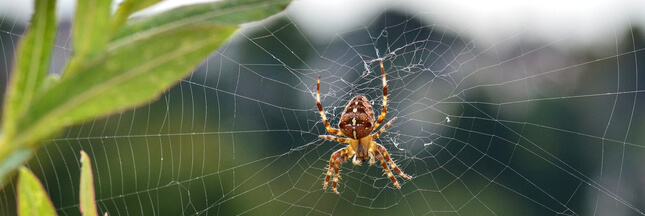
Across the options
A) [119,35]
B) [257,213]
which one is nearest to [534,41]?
[257,213]

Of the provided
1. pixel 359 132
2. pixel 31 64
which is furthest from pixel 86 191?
pixel 359 132

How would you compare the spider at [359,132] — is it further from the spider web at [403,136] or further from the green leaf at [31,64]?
the spider web at [403,136]

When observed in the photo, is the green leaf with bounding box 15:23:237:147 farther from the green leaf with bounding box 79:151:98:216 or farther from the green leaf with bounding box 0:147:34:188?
the green leaf with bounding box 79:151:98:216

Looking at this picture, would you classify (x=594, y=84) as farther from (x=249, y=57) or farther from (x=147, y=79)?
(x=147, y=79)

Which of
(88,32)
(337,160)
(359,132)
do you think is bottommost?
(337,160)

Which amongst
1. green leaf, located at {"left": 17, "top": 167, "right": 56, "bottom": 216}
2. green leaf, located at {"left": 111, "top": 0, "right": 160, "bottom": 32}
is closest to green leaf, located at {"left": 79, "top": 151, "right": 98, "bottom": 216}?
green leaf, located at {"left": 17, "top": 167, "right": 56, "bottom": 216}

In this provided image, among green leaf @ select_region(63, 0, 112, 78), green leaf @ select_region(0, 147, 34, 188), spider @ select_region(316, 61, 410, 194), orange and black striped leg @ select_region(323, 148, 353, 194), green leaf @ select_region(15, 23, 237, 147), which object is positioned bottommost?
orange and black striped leg @ select_region(323, 148, 353, 194)

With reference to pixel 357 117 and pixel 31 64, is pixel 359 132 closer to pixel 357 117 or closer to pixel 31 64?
pixel 357 117
